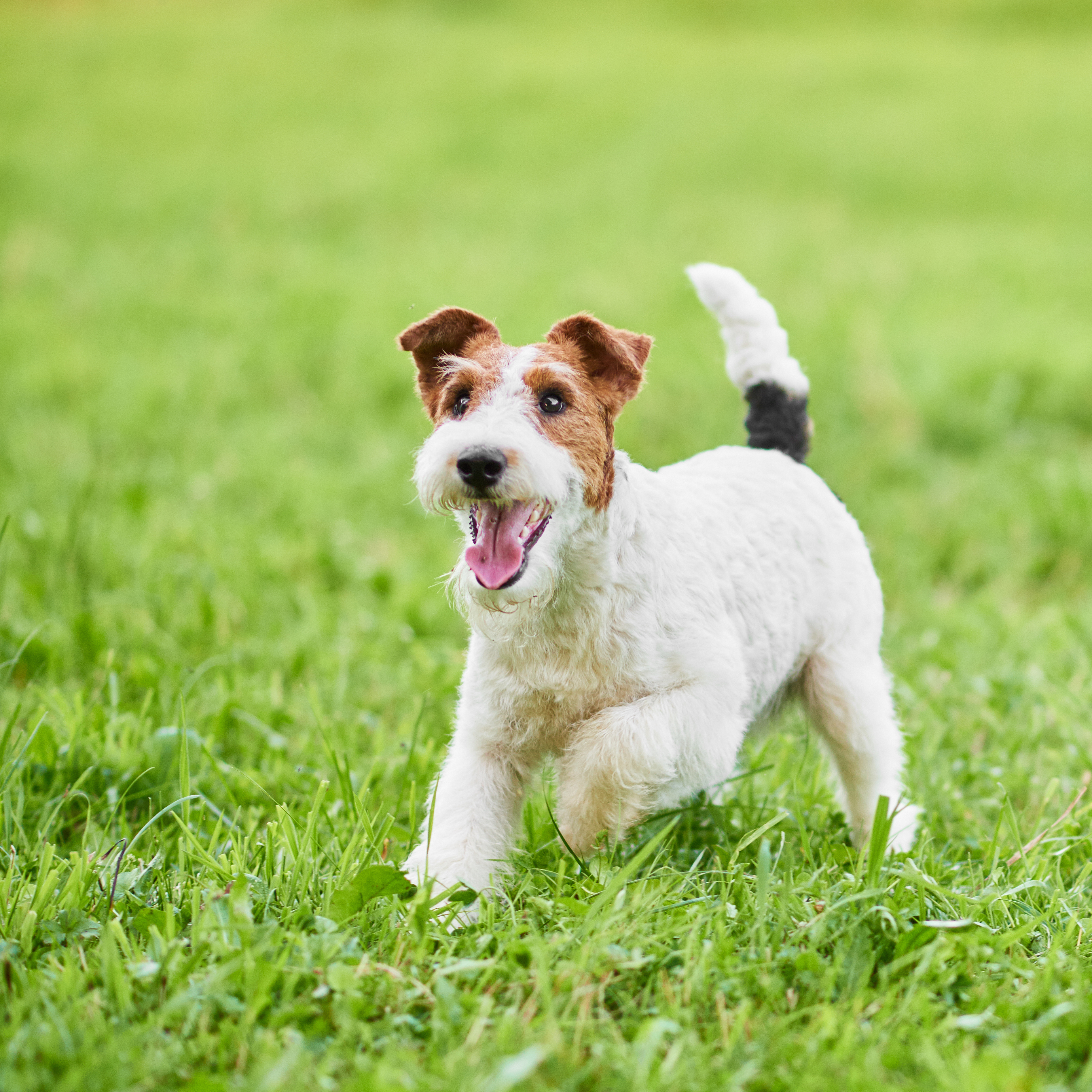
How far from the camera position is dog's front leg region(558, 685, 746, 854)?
2951 mm

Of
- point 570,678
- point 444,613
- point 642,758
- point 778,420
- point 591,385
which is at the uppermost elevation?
point 591,385

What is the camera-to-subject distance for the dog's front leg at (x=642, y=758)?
9.68 ft

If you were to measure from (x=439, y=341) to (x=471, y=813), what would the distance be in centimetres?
127

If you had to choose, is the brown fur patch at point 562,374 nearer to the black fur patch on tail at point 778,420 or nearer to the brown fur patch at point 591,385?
the brown fur patch at point 591,385

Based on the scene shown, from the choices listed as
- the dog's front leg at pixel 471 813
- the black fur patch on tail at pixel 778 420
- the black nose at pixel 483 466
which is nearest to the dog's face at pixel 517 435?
the black nose at pixel 483 466

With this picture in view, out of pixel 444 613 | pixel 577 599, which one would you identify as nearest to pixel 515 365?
pixel 577 599

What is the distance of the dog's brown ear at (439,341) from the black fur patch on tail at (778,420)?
1352mm

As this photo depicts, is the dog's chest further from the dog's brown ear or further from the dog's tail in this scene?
the dog's tail

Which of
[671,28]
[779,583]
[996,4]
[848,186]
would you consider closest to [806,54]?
[671,28]

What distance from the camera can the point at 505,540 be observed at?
281 centimetres

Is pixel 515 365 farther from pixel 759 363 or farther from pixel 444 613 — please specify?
pixel 444 613

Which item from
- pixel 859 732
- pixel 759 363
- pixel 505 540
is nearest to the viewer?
pixel 505 540

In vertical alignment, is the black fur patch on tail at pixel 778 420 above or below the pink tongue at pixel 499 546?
above

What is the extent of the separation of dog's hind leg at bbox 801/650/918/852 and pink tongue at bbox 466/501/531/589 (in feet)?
4.78
